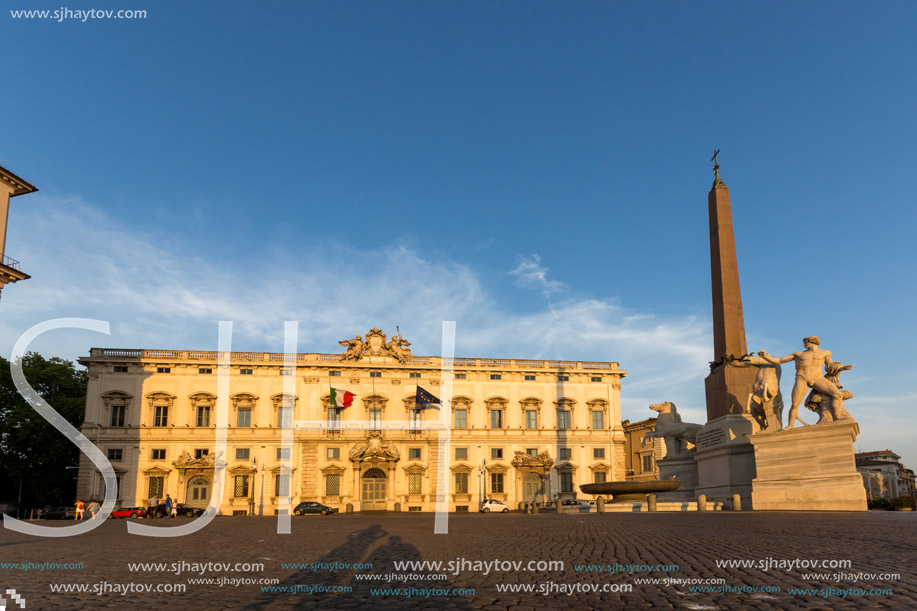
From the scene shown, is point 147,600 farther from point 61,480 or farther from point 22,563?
point 61,480

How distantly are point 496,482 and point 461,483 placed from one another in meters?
2.54

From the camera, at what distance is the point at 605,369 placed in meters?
53.9

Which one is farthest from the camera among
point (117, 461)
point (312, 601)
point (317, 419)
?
point (317, 419)

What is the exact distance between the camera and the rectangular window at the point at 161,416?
47991 millimetres

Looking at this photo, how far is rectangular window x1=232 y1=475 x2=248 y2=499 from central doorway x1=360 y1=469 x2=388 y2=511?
25.5ft

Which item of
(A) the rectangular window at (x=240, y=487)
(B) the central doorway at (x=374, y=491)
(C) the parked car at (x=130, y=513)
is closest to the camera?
(C) the parked car at (x=130, y=513)

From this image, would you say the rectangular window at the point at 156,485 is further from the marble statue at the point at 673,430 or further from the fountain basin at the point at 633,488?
the marble statue at the point at 673,430

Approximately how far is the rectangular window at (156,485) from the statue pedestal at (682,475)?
33.6m

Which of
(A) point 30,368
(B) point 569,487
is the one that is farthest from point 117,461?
(B) point 569,487

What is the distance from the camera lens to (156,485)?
154ft

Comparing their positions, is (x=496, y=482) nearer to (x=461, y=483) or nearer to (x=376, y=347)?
(x=461, y=483)

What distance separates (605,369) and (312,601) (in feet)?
165
